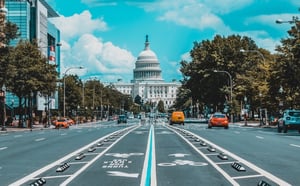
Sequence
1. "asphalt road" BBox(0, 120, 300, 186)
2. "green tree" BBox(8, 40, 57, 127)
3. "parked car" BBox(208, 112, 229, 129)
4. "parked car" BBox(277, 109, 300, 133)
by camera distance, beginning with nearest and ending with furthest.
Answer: "asphalt road" BBox(0, 120, 300, 186) → "parked car" BBox(277, 109, 300, 133) → "parked car" BBox(208, 112, 229, 129) → "green tree" BBox(8, 40, 57, 127)

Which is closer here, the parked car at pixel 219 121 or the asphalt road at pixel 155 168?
the asphalt road at pixel 155 168

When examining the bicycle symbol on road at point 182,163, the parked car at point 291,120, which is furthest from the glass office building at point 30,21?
the bicycle symbol on road at point 182,163

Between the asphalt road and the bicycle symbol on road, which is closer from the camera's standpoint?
the asphalt road

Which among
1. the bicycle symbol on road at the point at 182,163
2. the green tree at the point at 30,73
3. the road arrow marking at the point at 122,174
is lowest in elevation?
the road arrow marking at the point at 122,174

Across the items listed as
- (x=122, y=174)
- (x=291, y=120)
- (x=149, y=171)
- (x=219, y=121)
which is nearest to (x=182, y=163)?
(x=149, y=171)

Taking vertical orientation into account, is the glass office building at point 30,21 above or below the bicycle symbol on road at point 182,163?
above

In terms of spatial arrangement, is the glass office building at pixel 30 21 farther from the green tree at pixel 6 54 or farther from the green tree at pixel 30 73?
the green tree at pixel 6 54

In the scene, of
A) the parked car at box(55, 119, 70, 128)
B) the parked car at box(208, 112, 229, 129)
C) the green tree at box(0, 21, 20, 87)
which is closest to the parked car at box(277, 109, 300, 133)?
the parked car at box(208, 112, 229, 129)

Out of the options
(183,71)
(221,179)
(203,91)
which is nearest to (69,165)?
(221,179)

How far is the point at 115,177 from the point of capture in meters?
15.0

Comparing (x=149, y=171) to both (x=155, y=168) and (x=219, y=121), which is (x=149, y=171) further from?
(x=219, y=121)

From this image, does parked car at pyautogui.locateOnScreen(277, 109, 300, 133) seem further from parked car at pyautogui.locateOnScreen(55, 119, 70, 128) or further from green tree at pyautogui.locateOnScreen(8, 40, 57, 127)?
parked car at pyautogui.locateOnScreen(55, 119, 70, 128)

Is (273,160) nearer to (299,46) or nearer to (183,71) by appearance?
(299,46)

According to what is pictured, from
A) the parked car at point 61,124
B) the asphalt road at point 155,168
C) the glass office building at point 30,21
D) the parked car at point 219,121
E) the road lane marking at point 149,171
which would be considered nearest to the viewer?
the road lane marking at point 149,171
